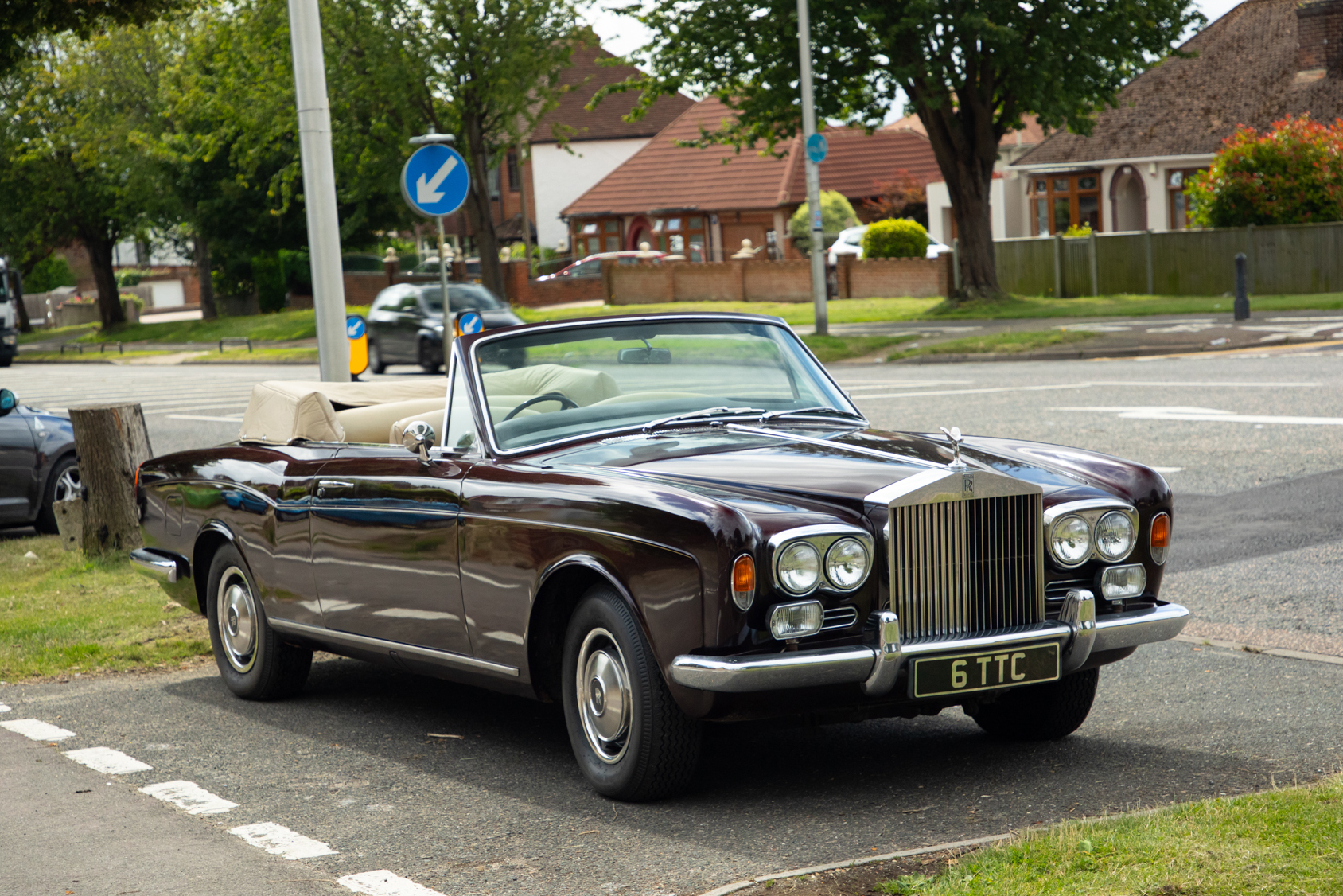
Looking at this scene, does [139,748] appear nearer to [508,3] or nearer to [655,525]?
[655,525]

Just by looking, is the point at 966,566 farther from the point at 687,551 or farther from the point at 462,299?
the point at 462,299

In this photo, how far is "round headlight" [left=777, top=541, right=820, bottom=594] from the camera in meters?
4.58

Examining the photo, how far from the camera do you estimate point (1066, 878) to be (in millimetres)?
3869

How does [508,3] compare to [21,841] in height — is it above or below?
above

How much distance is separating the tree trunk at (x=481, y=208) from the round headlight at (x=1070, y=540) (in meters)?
36.7

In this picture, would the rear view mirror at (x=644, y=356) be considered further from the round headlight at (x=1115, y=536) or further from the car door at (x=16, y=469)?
the car door at (x=16, y=469)

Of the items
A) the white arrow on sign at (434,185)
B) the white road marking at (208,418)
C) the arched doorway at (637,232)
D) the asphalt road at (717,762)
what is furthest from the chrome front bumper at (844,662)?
the arched doorway at (637,232)

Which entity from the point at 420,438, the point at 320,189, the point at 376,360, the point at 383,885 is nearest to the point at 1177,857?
the point at 383,885

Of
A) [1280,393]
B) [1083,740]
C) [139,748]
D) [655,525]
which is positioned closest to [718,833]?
[655,525]

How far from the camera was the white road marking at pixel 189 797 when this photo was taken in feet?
17.1

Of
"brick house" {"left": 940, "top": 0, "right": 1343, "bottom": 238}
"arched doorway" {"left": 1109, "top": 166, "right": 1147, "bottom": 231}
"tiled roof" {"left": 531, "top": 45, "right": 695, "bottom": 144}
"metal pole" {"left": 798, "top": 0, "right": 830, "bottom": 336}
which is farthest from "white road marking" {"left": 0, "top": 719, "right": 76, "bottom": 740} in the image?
"tiled roof" {"left": 531, "top": 45, "right": 695, "bottom": 144}

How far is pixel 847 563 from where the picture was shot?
15.3 ft

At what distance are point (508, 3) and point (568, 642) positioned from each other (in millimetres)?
36049

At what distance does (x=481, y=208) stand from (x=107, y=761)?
122 ft
